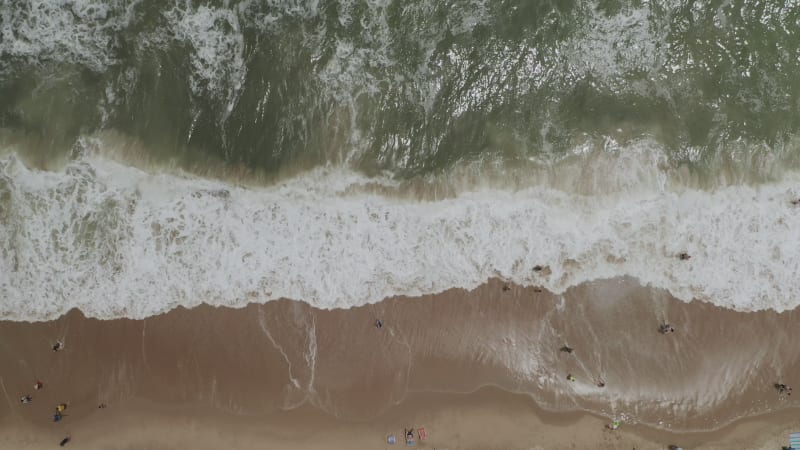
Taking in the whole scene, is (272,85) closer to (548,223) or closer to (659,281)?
(548,223)

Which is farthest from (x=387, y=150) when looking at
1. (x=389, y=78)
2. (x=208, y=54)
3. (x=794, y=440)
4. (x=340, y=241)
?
(x=794, y=440)

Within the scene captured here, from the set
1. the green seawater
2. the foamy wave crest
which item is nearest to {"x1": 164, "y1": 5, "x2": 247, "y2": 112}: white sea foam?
the green seawater

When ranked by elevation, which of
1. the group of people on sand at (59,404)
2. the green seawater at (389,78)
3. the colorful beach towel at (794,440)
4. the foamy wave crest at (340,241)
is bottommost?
the group of people on sand at (59,404)

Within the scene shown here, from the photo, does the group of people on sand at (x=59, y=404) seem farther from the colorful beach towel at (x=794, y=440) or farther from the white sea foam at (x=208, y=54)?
the colorful beach towel at (x=794, y=440)

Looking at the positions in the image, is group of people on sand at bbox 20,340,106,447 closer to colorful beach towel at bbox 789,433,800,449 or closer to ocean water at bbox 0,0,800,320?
ocean water at bbox 0,0,800,320

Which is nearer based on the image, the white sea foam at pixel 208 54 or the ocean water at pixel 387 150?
the ocean water at pixel 387 150

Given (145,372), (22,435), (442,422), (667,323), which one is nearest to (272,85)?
(145,372)

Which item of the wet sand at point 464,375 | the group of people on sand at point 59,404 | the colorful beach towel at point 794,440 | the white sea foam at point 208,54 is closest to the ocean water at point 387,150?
the white sea foam at point 208,54

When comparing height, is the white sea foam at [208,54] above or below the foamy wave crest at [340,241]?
→ above
